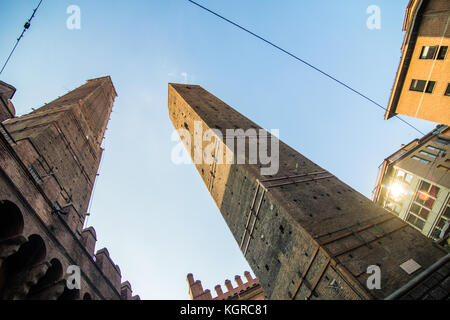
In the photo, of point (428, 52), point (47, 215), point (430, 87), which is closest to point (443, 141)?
point (430, 87)

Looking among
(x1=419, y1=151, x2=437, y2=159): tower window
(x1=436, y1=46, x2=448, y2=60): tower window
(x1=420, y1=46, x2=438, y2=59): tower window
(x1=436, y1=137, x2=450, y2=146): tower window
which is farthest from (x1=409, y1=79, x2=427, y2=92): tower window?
(x1=436, y1=137, x2=450, y2=146): tower window

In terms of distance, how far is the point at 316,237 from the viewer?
743 centimetres

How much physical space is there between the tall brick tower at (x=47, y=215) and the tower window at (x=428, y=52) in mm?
16984

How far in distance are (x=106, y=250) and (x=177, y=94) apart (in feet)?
48.3

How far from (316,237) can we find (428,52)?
457 inches

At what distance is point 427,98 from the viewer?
12539mm

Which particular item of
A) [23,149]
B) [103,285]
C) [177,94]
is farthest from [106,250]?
[177,94]

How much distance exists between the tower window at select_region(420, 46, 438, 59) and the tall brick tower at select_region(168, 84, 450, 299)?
7642 mm

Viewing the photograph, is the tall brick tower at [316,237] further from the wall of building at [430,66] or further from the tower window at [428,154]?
the tower window at [428,154]

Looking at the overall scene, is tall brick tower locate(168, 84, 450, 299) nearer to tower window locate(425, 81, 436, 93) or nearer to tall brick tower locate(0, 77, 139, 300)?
tall brick tower locate(0, 77, 139, 300)

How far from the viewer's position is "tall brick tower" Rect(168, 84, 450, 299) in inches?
253

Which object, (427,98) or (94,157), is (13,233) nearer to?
(94,157)

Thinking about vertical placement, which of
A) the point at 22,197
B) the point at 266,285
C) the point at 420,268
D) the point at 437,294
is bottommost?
the point at 266,285

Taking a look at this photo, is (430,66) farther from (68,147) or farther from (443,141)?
(68,147)
